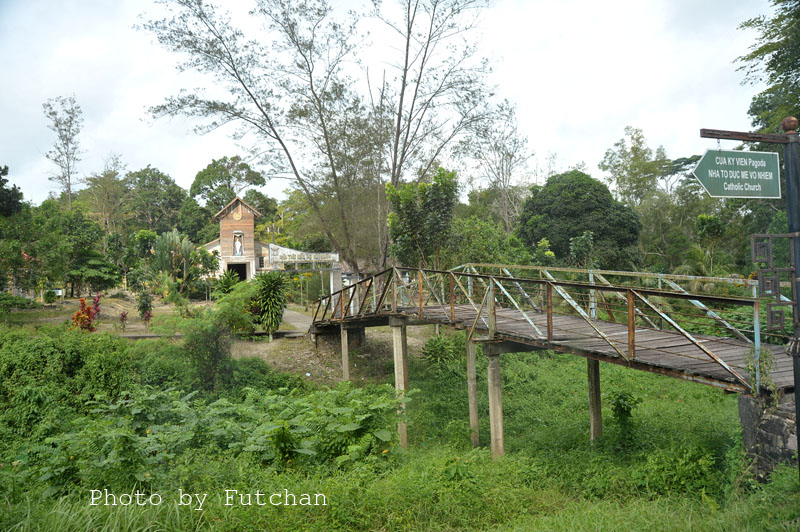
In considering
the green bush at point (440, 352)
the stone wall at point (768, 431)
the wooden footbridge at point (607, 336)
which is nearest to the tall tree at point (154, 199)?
the green bush at point (440, 352)

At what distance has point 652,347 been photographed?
22.0ft

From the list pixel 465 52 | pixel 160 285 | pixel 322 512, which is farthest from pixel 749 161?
pixel 160 285

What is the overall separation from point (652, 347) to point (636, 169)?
103ft

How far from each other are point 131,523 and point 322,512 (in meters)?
1.61

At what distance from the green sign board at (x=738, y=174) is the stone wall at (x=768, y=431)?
6.87ft

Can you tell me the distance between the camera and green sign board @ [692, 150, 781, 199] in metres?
3.76

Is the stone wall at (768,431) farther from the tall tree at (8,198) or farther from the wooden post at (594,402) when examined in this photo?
the tall tree at (8,198)

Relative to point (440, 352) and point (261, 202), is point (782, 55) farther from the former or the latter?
point (261, 202)

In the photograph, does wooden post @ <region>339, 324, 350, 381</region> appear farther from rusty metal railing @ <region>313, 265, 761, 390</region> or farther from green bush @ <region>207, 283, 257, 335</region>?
green bush @ <region>207, 283, 257, 335</region>

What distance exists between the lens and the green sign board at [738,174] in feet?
12.3

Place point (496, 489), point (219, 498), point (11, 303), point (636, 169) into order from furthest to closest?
point (636, 169) → point (11, 303) → point (496, 489) → point (219, 498)

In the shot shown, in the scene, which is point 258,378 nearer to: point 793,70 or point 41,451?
point 41,451

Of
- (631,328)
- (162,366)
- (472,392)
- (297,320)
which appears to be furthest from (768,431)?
(297,320)

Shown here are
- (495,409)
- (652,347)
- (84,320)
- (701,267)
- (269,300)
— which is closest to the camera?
(652,347)
